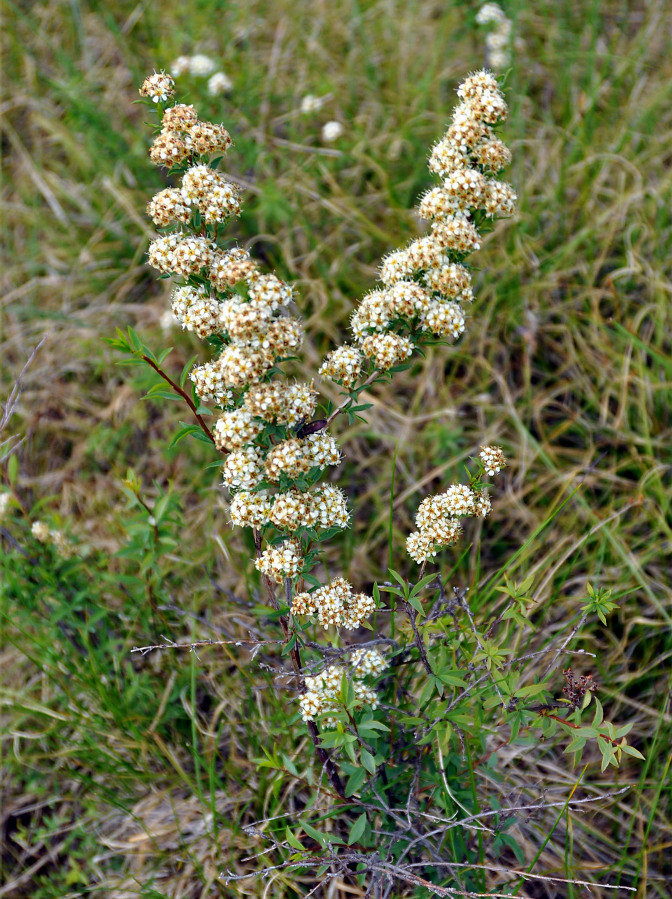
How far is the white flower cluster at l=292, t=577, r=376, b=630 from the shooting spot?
2104 mm

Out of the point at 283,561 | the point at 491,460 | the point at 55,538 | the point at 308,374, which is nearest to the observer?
the point at 283,561

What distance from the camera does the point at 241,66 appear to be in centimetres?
481

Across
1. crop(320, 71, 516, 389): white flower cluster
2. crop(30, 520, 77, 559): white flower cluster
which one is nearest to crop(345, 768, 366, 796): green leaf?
crop(320, 71, 516, 389): white flower cluster

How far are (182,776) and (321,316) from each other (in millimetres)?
2458

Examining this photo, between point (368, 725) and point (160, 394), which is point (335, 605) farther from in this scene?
point (160, 394)

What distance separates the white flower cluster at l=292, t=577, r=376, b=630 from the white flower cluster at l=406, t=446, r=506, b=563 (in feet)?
0.73

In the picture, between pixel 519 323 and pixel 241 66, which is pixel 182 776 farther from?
pixel 241 66

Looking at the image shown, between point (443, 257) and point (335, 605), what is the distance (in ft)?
3.42

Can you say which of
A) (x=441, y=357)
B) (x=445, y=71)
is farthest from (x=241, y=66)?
(x=441, y=357)

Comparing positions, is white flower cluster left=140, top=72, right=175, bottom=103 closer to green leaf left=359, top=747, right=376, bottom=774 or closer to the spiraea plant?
the spiraea plant

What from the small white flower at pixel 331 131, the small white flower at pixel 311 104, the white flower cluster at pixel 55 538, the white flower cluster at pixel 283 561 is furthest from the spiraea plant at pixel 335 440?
the small white flower at pixel 311 104

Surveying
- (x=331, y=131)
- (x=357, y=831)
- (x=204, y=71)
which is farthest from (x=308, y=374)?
(x=357, y=831)

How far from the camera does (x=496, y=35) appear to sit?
4.52m

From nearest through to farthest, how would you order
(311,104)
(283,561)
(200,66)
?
(283,561) → (200,66) → (311,104)
